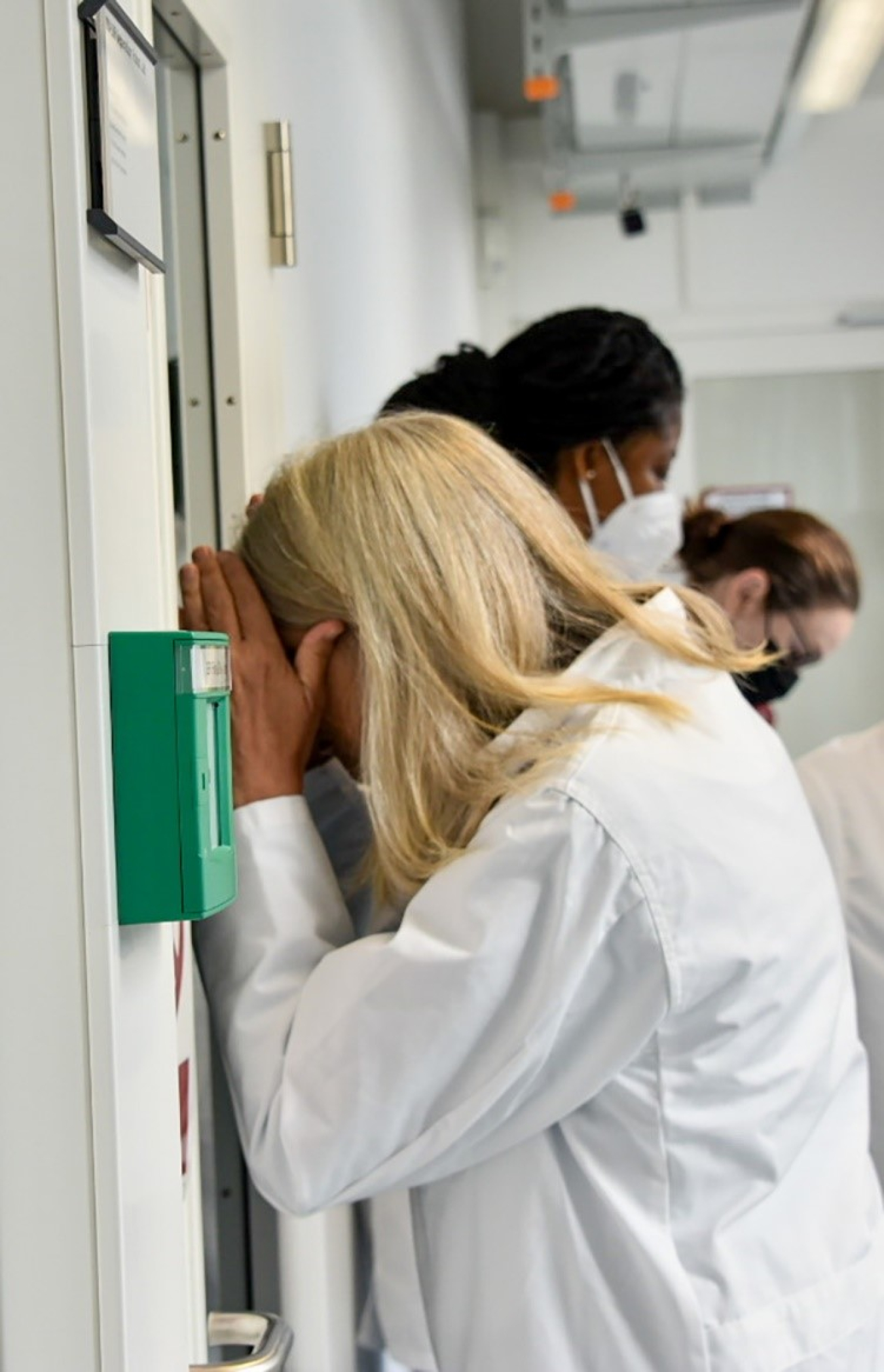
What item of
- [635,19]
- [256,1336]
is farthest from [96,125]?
[635,19]

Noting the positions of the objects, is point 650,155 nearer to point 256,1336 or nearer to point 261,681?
point 261,681

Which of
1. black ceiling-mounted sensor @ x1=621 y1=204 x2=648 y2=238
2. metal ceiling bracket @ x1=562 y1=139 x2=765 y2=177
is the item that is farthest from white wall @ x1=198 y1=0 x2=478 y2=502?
black ceiling-mounted sensor @ x1=621 y1=204 x2=648 y2=238

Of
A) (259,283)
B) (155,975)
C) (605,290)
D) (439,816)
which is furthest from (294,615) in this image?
(605,290)

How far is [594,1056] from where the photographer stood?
100 cm

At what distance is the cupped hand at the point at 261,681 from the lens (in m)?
1.08

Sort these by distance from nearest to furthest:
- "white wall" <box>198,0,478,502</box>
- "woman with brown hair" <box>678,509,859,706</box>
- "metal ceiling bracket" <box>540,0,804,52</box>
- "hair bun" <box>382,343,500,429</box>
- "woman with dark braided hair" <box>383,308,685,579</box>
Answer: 1. "white wall" <box>198,0,478,502</box>
2. "hair bun" <box>382,343,500,429</box>
3. "woman with dark braided hair" <box>383,308,685,579</box>
4. "woman with brown hair" <box>678,509,859,706</box>
5. "metal ceiling bracket" <box>540,0,804,52</box>

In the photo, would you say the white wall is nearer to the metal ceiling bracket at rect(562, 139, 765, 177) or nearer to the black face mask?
the black face mask

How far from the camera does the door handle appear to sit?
922mm

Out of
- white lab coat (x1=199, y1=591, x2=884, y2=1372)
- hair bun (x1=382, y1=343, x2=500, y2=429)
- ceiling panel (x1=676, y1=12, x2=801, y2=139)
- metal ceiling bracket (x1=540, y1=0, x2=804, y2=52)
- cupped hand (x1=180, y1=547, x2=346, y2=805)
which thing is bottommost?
white lab coat (x1=199, y1=591, x2=884, y2=1372)

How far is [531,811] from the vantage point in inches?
38.8

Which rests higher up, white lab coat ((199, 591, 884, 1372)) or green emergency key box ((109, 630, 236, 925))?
green emergency key box ((109, 630, 236, 925))

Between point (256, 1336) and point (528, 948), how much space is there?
0.33 meters

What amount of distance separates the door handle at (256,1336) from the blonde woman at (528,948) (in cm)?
9

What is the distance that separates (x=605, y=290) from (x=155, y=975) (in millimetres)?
4421
